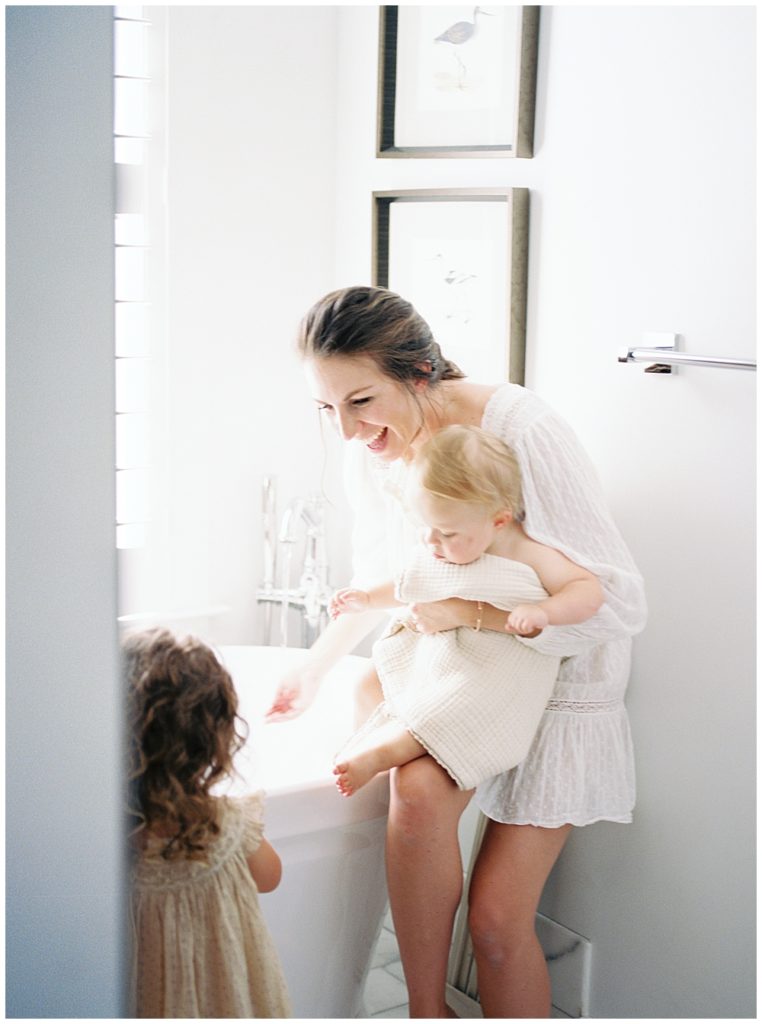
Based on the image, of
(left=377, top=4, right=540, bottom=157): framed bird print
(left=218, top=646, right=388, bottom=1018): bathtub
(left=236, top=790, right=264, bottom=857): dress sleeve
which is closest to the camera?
(left=236, top=790, right=264, bottom=857): dress sleeve

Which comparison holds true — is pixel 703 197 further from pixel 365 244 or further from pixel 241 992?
pixel 241 992

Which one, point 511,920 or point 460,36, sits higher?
point 460,36

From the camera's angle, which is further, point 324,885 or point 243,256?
point 243,256

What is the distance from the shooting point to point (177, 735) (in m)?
0.63

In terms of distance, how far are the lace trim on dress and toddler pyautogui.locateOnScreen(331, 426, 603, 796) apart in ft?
0.18

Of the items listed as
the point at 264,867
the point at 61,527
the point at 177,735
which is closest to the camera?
the point at 61,527

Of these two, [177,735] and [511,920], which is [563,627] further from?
[177,735]

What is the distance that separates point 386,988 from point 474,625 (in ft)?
1.36

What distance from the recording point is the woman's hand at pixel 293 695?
1.22 m

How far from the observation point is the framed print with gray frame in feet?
4.86

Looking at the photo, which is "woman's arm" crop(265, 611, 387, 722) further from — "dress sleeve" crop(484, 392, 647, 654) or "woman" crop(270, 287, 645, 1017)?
"dress sleeve" crop(484, 392, 647, 654)

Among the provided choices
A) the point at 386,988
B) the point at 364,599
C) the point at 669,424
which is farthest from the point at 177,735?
the point at 669,424

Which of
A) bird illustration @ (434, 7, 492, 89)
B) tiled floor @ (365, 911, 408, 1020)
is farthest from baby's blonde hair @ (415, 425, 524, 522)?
bird illustration @ (434, 7, 492, 89)

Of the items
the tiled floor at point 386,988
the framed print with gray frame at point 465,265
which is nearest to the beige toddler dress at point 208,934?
the tiled floor at point 386,988
